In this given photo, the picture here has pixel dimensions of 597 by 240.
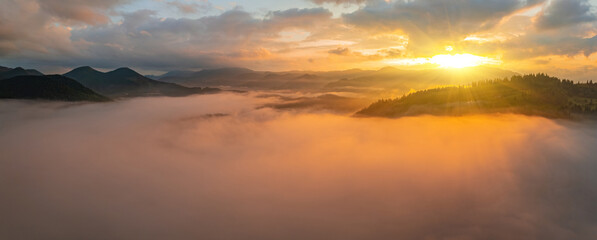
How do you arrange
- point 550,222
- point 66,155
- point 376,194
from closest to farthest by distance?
point 550,222, point 376,194, point 66,155

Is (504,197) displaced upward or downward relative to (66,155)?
upward

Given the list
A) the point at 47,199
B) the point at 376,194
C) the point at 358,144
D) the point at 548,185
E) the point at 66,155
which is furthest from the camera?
the point at 66,155

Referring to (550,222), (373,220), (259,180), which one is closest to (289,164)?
(259,180)

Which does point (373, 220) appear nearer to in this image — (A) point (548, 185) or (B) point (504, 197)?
(B) point (504, 197)

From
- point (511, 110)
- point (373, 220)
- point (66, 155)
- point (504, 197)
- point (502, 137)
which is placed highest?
point (511, 110)

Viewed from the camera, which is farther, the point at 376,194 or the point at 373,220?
the point at 376,194

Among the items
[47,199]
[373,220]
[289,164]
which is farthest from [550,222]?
[47,199]

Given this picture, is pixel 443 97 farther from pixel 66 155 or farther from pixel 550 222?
pixel 66 155
